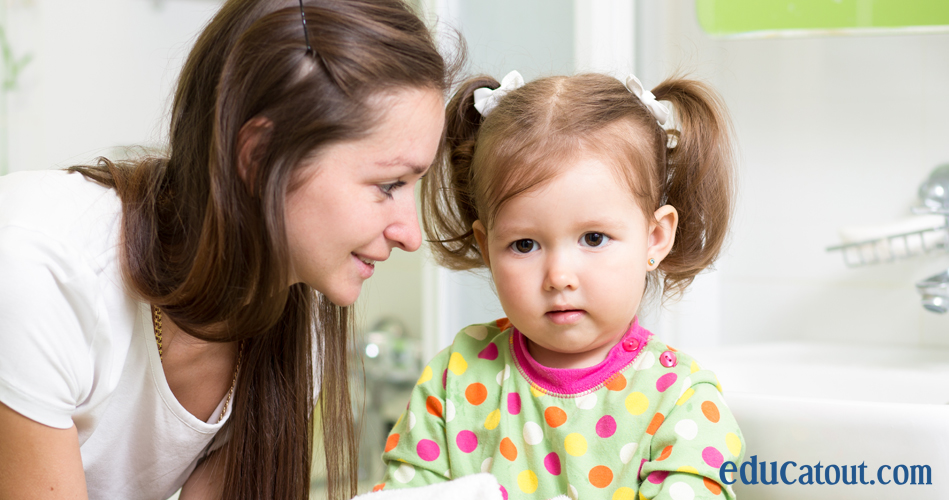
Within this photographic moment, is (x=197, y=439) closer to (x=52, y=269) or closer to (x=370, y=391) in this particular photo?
(x=52, y=269)

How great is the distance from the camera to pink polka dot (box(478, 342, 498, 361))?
2.56 feet

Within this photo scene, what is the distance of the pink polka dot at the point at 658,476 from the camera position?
0.64m

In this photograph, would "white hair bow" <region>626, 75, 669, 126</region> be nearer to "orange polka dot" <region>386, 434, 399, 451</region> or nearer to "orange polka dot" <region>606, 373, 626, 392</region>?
"orange polka dot" <region>606, 373, 626, 392</region>

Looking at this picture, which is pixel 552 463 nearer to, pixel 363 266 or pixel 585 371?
pixel 585 371

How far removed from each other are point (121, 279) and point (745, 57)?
1001mm

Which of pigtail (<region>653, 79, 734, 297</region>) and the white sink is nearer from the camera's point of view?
the white sink

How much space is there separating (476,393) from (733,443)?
0.24 m

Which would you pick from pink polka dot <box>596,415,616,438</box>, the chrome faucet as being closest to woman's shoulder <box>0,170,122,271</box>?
pink polka dot <box>596,415,616,438</box>

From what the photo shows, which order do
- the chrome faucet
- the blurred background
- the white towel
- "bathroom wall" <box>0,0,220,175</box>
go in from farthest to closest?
1. "bathroom wall" <box>0,0,220,175</box>
2. the blurred background
3. the chrome faucet
4. the white towel

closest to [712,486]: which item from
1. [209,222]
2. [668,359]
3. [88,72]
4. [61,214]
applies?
[668,359]

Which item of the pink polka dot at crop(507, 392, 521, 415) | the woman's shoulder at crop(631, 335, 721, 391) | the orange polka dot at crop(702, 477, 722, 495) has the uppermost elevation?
the woman's shoulder at crop(631, 335, 721, 391)

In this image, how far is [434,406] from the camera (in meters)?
0.75

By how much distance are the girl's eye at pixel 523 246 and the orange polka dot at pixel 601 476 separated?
0.67 ft

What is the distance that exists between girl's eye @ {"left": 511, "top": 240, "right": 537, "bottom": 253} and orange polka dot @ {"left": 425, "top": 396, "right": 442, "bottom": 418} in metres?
0.17
